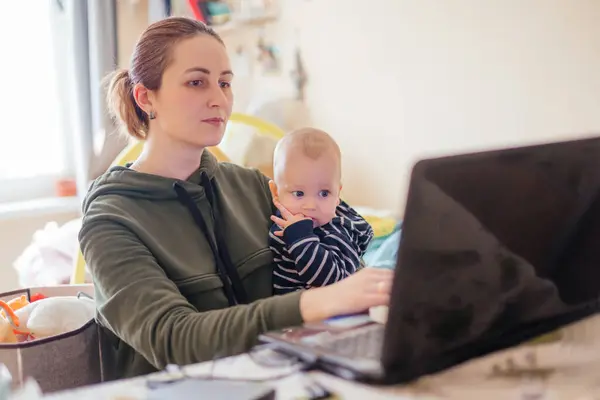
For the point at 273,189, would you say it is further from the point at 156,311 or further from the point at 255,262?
the point at 156,311

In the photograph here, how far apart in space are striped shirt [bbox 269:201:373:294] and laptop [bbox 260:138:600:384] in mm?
331

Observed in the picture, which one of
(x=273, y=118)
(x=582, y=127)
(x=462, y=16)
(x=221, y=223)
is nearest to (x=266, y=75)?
(x=273, y=118)

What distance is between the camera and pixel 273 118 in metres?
2.81

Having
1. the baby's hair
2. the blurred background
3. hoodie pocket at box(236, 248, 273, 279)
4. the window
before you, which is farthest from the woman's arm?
the window

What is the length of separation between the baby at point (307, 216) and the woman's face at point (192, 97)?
5.6 inches

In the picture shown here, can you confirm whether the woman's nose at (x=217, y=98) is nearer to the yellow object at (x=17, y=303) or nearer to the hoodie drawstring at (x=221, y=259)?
the hoodie drawstring at (x=221, y=259)

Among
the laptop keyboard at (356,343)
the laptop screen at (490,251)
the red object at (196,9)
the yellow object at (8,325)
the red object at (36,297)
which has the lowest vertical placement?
the red object at (36,297)

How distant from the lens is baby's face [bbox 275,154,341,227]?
132 cm

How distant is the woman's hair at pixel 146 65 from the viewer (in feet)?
4.35

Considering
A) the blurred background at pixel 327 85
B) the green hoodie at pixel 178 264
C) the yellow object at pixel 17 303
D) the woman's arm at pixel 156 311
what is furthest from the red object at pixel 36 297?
the blurred background at pixel 327 85

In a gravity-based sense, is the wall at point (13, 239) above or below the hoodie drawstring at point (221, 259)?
below

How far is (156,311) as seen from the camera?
107 cm

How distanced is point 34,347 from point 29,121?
2.12 meters

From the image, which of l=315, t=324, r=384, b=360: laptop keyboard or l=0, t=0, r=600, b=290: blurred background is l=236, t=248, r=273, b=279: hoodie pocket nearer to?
l=315, t=324, r=384, b=360: laptop keyboard
